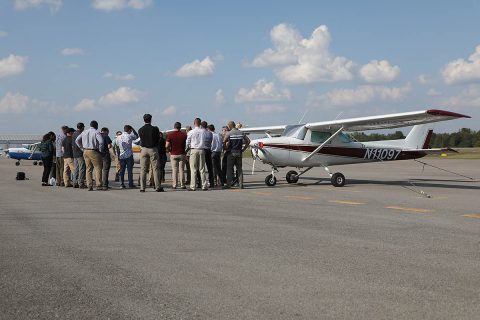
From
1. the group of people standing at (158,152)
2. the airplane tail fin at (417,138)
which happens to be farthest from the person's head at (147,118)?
the airplane tail fin at (417,138)

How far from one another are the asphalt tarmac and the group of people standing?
14.9ft

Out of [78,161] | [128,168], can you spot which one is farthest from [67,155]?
[128,168]

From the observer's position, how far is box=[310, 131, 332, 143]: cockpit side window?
54.3 ft

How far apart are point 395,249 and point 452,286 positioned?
157 centimetres

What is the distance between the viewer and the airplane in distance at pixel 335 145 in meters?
15.7

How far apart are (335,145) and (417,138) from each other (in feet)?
11.9

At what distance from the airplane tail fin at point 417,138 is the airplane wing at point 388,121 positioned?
6.61ft

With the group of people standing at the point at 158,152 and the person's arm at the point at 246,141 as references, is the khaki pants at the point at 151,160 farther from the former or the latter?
the person's arm at the point at 246,141

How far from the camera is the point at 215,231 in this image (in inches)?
275

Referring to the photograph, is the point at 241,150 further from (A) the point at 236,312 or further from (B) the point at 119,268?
(A) the point at 236,312

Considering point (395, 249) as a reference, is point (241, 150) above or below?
above

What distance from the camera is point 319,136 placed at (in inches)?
656


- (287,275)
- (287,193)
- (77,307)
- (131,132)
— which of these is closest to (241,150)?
(287,193)

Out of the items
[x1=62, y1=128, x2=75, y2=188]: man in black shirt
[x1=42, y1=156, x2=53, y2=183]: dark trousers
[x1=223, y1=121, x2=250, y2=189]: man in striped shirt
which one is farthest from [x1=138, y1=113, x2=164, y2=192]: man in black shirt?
[x1=42, y1=156, x2=53, y2=183]: dark trousers
